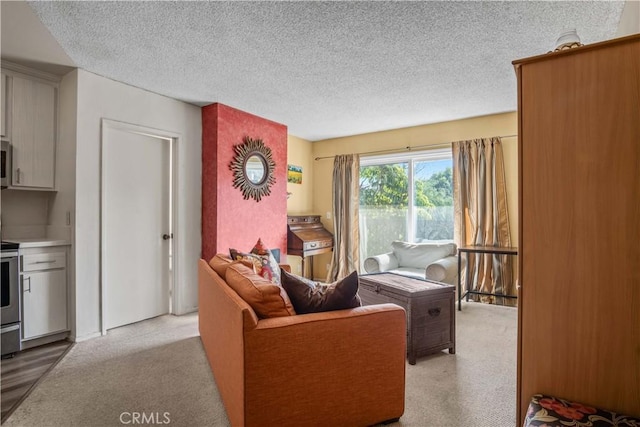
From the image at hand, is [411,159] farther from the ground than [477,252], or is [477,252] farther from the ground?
[411,159]

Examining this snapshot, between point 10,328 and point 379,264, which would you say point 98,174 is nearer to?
point 10,328

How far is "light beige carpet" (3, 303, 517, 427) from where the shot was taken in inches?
73.7

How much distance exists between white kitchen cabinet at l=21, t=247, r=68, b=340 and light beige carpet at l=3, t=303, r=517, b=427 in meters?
0.32

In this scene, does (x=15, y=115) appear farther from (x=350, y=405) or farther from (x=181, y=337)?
(x=350, y=405)

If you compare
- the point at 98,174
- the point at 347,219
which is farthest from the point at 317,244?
the point at 98,174

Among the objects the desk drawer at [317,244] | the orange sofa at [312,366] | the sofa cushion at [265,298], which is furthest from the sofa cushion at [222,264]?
the desk drawer at [317,244]

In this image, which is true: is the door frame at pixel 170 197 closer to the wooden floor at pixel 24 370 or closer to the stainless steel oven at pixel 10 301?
the wooden floor at pixel 24 370

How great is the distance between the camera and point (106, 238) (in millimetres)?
3258

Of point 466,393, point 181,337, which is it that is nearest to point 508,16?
point 466,393

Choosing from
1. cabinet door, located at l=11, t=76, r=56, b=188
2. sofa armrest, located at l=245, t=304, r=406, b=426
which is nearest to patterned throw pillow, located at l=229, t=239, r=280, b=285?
sofa armrest, located at l=245, t=304, r=406, b=426

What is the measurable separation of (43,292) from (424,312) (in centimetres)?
318

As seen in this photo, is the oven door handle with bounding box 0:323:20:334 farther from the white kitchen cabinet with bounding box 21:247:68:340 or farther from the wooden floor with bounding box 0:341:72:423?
the wooden floor with bounding box 0:341:72:423

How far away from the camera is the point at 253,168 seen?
14.2ft

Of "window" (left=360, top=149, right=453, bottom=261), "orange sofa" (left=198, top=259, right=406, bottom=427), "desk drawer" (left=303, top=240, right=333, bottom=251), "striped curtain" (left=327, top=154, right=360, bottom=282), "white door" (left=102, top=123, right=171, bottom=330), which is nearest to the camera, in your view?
"orange sofa" (left=198, top=259, right=406, bottom=427)
